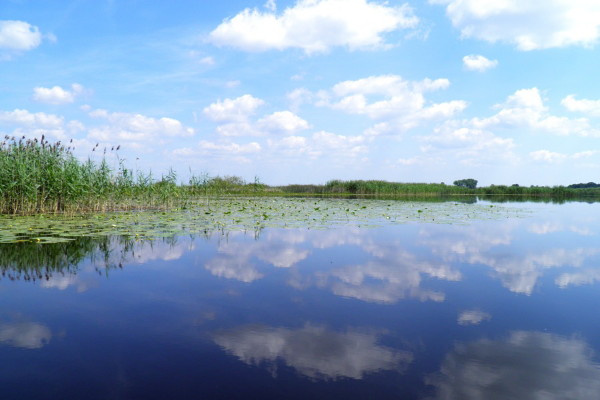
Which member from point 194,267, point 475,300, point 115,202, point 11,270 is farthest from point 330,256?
point 115,202

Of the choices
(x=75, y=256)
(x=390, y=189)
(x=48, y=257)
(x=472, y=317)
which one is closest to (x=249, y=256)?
(x=75, y=256)

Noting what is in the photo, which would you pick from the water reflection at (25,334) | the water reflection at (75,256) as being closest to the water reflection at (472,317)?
the water reflection at (25,334)

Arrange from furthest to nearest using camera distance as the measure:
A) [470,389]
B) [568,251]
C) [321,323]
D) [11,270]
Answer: [568,251] → [11,270] → [321,323] → [470,389]

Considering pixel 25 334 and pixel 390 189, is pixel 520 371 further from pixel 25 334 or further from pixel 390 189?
pixel 390 189

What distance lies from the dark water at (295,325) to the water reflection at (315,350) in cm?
2

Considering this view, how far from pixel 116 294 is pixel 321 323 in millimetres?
3012

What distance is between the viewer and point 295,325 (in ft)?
14.1

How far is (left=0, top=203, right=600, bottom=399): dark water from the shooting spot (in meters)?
3.11

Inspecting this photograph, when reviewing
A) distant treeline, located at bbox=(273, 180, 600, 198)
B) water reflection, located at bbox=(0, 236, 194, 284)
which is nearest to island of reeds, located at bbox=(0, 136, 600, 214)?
water reflection, located at bbox=(0, 236, 194, 284)

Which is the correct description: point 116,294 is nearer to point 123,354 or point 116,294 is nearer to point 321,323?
point 123,354

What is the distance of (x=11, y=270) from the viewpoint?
684 cm

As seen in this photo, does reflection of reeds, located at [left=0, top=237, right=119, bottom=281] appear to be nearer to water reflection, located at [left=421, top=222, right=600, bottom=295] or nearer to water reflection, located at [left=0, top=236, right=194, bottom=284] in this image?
water reflection, located at [left=0, top=236, right=194, bottom=284]

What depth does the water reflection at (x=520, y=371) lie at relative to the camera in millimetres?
3014

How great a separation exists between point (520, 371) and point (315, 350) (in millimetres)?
1749
